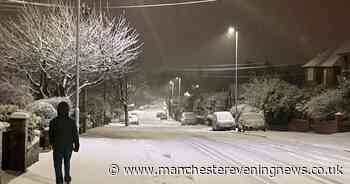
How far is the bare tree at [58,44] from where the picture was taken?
114ft

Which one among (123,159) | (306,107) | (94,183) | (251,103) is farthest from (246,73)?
(94,183)

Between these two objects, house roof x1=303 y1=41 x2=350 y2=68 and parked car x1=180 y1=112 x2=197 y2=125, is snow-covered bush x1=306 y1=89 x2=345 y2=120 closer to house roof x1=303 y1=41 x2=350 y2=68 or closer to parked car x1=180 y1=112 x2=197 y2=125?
house roof x1=303 y1=41 x2=350 y2=68

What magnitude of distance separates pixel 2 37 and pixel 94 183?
1023 inches

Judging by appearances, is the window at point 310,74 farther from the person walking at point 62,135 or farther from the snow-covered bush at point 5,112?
the person walking at point 62,135

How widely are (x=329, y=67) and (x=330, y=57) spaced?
8.04ft

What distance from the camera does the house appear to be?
202ft

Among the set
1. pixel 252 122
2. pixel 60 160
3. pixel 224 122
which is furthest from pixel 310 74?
pixel 60 160

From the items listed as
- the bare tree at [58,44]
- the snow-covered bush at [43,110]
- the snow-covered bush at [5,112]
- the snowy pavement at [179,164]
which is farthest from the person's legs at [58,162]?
the bare tree at [58,44]

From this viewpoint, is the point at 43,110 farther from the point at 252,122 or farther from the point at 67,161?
the point at 252,122

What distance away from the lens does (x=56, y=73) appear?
36562mm

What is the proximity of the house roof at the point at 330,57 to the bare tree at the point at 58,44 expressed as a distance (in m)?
32.5

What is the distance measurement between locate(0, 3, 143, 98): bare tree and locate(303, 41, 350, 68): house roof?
32.5m

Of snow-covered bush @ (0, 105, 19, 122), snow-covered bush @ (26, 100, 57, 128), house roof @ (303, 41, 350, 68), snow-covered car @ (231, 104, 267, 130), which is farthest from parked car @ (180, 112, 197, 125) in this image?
snow-covered bush @ (0, 105, 19, 122)

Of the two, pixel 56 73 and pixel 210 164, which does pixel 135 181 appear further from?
pixel 56 73
